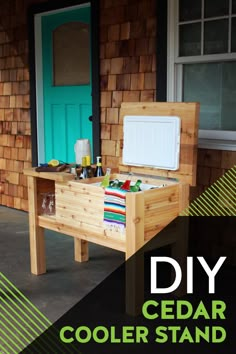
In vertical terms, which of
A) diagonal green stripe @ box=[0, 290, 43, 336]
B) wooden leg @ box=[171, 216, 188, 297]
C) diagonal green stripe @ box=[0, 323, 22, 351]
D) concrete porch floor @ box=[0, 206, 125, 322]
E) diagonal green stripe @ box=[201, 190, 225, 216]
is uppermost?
diagonal green stripe @ box=[201, 190, 225, 216]

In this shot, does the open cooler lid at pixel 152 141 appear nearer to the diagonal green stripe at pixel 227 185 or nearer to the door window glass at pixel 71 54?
the diagonal green stripe at pixel 227 185

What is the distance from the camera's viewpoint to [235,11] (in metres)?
3.64

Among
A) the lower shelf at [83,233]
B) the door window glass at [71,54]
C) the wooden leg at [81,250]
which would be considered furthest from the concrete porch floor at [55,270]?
the door window glass at [71,54]

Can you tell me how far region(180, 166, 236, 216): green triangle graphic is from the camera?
3.62 m

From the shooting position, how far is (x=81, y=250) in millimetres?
3867

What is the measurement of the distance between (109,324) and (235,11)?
2351mm

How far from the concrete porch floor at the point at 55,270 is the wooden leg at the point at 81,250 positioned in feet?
0.15

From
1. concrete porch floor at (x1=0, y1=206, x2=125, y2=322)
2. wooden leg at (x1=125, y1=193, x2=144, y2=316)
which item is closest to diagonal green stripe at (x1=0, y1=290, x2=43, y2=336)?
concrete porch floor at (x1=0, y1=206, x2=125, y2=322)

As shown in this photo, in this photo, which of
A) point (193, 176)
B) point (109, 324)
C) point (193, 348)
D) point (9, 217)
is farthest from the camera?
point (9, 217)

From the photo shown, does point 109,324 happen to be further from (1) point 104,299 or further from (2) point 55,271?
(2) point 55,271

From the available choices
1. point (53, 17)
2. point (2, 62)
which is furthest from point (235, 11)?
point (2, 62)

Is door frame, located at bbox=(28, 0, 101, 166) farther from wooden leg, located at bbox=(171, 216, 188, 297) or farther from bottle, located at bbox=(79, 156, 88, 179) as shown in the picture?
wooden leg, located at bbox=(171, 216, 188, 297)

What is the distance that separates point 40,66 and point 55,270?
238cm

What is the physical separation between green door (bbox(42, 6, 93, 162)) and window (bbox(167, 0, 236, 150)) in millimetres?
1103
